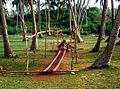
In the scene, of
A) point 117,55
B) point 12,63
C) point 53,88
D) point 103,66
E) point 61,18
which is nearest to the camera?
point 53,88

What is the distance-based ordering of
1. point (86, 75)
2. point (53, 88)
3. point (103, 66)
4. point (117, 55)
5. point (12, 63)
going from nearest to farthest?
point (53, 88), point (86, 75), point (103, 66), point (12, 63), point (117, 55)

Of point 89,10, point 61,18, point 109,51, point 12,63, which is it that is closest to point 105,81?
point 109,51

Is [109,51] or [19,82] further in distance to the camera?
[109,51]

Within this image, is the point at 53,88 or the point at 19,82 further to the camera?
the point at 19,82

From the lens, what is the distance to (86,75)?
47.6ft

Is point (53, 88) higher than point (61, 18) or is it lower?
higher

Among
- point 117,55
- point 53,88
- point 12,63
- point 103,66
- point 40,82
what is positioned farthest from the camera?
point 117,55

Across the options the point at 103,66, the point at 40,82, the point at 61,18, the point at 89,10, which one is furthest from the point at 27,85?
the point at 89,10

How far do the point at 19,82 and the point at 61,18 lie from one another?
64958 millimetres

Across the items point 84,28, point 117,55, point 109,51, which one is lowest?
point 84,28

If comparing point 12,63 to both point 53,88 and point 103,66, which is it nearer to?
point 103,66

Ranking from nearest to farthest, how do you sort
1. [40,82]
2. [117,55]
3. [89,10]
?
[40,82]
[117,55]
[89,10]

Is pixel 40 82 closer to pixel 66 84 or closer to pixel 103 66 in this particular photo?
pixel 66 84

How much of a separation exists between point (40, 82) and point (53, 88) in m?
1.01
